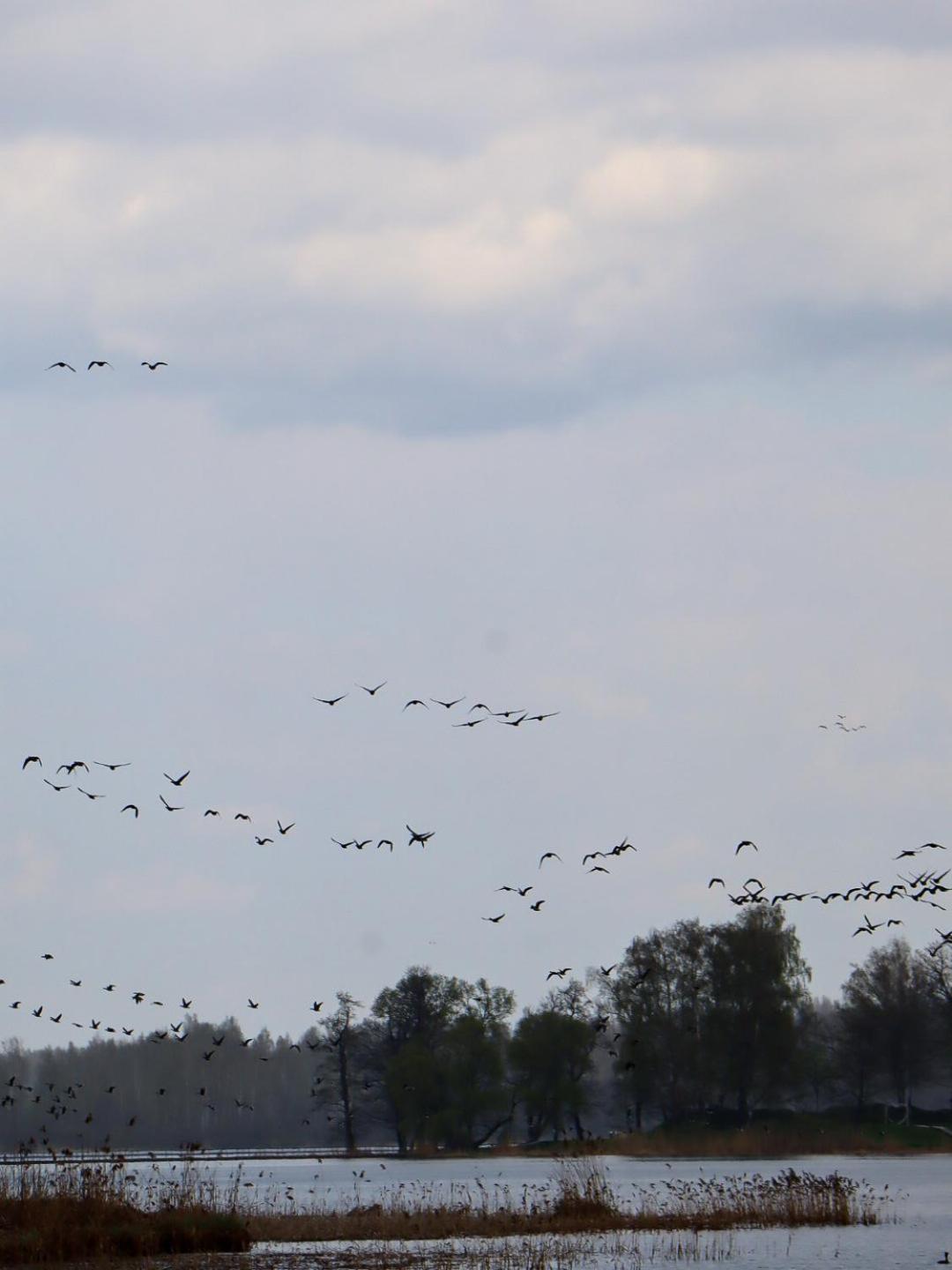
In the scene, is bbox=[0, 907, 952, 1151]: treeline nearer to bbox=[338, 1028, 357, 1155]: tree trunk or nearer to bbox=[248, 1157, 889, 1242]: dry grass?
bbox=[338, 1028, 357, 1155]: tree trunk

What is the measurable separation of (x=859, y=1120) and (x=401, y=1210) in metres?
65.6

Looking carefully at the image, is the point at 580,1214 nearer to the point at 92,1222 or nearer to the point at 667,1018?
the point at 92,1222

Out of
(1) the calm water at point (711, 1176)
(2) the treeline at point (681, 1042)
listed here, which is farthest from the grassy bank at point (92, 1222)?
(2) the treeline at point (681, 1042)

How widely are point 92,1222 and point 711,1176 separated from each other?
43.3m

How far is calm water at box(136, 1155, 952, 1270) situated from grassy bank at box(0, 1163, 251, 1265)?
1.40 meters

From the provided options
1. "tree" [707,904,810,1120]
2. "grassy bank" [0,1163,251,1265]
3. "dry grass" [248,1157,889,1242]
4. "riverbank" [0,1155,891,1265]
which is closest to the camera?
"grassy bank" [0,1163,251,1265]

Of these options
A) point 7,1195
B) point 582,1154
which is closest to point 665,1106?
point 582,1154

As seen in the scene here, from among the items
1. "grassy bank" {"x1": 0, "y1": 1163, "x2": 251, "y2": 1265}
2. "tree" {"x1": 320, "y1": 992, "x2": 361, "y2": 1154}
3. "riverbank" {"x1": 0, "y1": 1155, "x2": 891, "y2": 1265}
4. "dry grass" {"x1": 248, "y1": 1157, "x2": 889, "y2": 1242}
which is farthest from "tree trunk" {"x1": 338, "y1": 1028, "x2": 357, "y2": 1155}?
"grassy bank" {"x1": 0, "y1": 1163, "x2": 251, "y2": 1265}

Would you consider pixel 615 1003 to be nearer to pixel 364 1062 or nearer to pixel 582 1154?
pixel 364 1062

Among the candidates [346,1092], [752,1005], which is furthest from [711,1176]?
[346,1092]

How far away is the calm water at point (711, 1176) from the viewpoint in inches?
1620

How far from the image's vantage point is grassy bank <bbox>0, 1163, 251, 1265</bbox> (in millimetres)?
37375

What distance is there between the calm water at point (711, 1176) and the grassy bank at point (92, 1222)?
1404 mm

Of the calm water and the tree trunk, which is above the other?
the tree trunk
